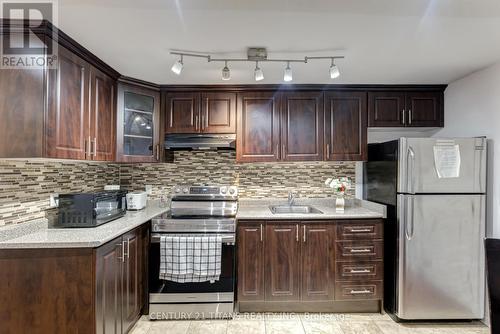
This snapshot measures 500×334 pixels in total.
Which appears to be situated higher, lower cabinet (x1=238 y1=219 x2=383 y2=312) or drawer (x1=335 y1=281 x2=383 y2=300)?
lower cabinet (x1=238 y1=219 x2=383 y2=312)

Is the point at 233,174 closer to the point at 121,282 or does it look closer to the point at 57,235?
the point at 121,282

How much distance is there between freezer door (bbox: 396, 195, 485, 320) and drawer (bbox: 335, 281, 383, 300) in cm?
24

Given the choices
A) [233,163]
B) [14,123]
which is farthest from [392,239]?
[14,123]

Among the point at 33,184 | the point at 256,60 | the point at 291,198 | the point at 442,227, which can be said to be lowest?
the point at 442,227

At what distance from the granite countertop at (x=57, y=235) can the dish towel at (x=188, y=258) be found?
14.2 inches

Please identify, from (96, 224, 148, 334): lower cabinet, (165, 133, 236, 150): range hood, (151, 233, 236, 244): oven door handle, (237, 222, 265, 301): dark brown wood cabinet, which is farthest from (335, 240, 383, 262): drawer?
(96, 224, 148, 334): lower cabinet

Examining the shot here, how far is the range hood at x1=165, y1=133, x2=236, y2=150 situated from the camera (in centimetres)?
288

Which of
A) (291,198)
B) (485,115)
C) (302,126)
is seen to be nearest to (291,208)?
(291,198)

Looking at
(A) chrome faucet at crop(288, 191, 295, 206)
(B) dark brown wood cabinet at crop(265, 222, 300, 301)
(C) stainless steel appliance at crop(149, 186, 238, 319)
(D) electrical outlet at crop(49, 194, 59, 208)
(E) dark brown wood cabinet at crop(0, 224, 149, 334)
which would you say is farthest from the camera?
(A) chrome faucet at crop(288, 191, 295, 206)

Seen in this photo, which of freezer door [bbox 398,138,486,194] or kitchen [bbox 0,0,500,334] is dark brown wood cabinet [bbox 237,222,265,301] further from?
freezer door [bbox 398,138,486,194]

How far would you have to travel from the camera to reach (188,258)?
8.04 ft

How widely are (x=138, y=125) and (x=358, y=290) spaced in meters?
2.61

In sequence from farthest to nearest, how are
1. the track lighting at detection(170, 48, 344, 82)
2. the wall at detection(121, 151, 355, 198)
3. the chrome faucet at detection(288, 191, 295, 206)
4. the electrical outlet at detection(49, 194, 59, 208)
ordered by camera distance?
the wall at detection(121, 151, 355, 198) → the chrome faucet at detection(288, 191, 295, 206) → the electrical outlet at detection(49, 194, 59, 208) → the track lighting at detection(170, 48, 344, 82)

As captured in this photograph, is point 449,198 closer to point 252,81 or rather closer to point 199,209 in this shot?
point 252,81
